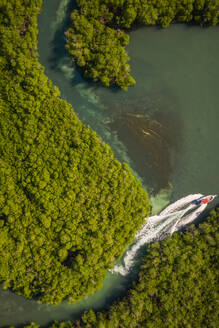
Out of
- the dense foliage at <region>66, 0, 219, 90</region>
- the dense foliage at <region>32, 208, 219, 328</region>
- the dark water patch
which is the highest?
the dense foliage at <region>66, 0, 219, 90</region>

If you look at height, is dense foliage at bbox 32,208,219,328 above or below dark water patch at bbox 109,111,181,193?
below

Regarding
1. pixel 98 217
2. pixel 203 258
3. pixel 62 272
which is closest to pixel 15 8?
pixel 98 217

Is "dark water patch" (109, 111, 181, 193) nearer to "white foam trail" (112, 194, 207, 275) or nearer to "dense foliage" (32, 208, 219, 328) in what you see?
"white foam trail" (112, 194, 207, 275)

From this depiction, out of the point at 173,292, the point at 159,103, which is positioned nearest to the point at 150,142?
the point at 159,103

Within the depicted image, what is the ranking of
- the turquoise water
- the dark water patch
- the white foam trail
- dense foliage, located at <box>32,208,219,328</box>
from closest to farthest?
dense foliage, located at <box>32,208,219,328</box>, the white foam trail, the turquoise water, the dark water patch

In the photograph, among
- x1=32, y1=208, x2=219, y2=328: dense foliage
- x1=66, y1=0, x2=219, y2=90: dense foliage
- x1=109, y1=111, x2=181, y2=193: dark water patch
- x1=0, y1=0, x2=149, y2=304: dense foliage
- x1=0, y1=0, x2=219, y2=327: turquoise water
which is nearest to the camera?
x1=0, y1=0, x2=149, y2=304: dense foliage

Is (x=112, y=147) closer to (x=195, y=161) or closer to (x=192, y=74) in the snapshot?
(x=195, y=161)

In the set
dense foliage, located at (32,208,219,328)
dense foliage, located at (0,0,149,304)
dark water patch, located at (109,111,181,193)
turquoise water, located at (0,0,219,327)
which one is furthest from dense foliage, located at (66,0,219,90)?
dense foliage, located at (32,208,219,328)
